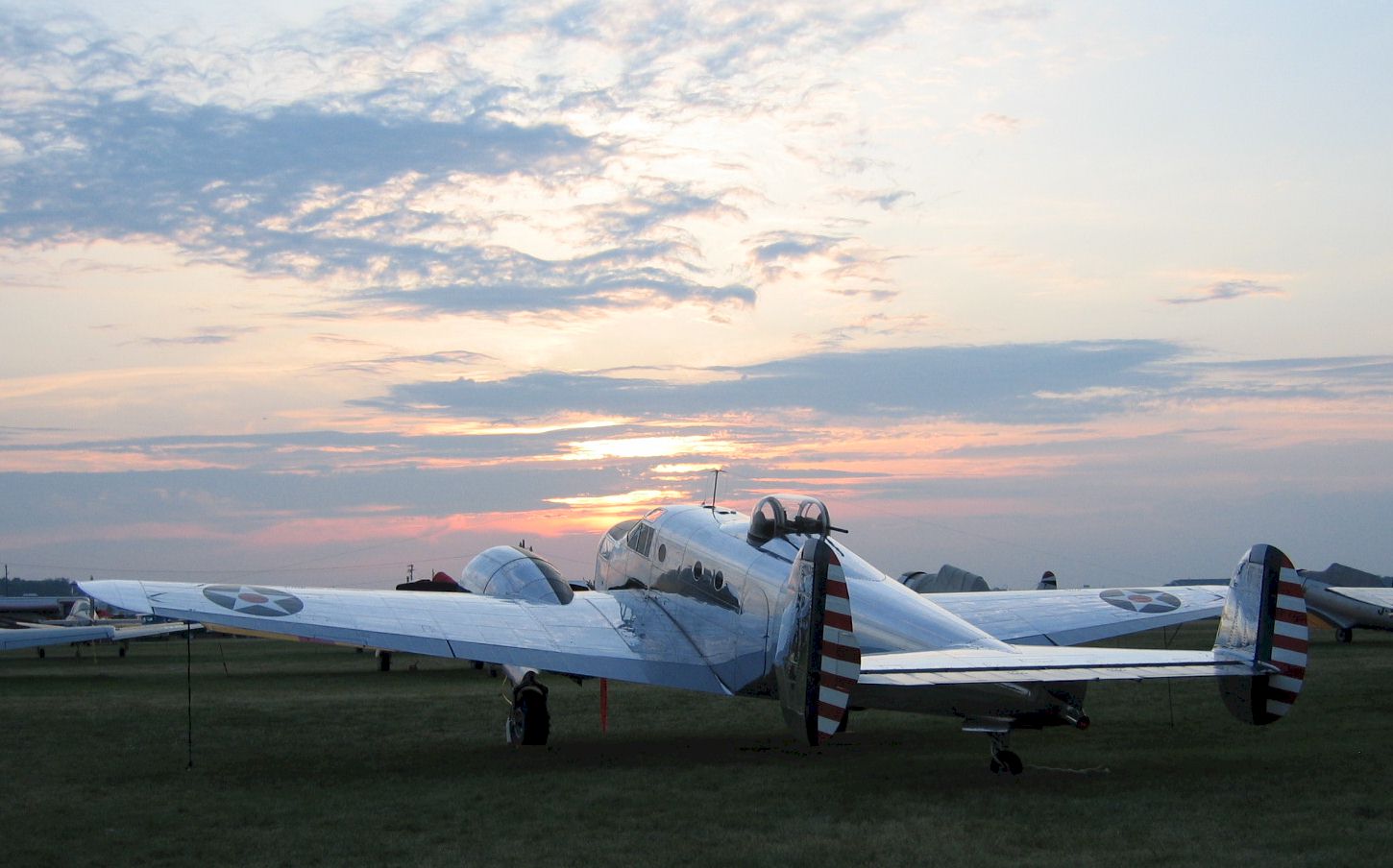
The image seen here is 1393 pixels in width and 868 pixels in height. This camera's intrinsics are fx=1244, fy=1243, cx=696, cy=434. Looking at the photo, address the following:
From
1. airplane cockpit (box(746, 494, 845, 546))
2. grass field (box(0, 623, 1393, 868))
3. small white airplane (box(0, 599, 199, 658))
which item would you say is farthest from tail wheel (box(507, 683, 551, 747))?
small white airplane (box(0, 599, 199, 658))

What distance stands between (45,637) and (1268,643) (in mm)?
33673

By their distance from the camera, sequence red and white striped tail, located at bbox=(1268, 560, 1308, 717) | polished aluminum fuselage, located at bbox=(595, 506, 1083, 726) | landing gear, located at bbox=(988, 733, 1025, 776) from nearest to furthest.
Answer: polished aluminum fuselage, located at bbox=(595, 506, 1083, 726) → red and white striped tail, located at bbox=(1268, 560, 1308, 717) → landing gear, located at bbox=(988, 733, 1025, 776)

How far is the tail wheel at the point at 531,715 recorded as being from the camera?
604 inches

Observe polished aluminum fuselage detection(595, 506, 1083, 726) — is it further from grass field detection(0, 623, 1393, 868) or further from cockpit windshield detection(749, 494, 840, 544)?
grass field detection(0, 623, 1393, 868)

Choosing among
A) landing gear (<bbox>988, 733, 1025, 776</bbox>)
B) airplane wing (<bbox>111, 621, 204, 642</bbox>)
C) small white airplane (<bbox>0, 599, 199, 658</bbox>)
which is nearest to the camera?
landing gear (<bbox>988, 733, 1025, 776</bbox>)

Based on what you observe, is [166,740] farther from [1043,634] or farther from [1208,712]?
[1208,712]

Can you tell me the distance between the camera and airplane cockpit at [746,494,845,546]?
14273mm

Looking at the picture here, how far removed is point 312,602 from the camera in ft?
46.0

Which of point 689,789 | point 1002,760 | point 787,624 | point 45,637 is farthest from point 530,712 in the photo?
point 45,637

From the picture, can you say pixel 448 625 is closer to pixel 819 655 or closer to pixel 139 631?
pixel 819 655

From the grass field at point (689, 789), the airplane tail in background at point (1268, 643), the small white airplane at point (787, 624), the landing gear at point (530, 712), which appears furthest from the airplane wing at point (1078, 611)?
the landing gear at point (530, 712)

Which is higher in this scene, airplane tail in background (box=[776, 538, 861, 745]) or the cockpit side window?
the cockpit side window

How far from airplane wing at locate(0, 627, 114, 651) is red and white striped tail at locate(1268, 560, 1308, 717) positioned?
3230 cm

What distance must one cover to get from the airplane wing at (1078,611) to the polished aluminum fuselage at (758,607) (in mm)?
2960
